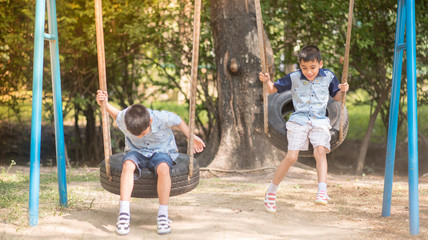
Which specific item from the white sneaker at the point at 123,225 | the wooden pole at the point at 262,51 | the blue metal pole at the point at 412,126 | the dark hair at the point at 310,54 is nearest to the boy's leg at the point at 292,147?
the wooden pole at the point at 262,51

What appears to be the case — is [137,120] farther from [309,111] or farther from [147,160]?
[309,111]

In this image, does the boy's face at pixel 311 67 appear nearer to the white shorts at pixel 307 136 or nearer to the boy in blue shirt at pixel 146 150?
the white shorts at pixel 307 136

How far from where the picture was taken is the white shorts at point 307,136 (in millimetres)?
4148

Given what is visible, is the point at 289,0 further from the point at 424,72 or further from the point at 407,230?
the point at 407,230

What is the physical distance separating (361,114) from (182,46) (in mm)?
5745

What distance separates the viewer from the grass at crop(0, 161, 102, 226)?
3907mm

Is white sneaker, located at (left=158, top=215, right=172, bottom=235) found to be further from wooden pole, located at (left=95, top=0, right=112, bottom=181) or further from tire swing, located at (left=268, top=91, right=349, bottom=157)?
tire swing, located at (left=268, top=91, right=349, bottom=157)

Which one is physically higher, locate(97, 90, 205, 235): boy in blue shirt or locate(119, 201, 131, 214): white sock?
locate(97, 90, 205, 235): boy in blue shirt

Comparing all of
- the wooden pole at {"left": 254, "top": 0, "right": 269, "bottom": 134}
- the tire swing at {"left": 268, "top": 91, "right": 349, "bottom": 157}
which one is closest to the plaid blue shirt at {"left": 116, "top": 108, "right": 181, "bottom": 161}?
the wooden pole at {"left": 254, "top": 0, "right": 269, "bottom": 134}

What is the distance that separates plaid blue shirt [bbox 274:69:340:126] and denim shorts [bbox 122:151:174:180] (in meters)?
1.20

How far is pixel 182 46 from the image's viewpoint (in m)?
8.18

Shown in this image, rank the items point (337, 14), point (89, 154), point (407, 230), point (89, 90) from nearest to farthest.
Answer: point (407, 230)
point (337, 14)
point (89, 90)
point (89, 154)

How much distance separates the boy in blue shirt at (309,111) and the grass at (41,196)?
65.1 inches

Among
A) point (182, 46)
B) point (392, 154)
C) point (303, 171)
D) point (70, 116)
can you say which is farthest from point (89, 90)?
point (392, 154)
